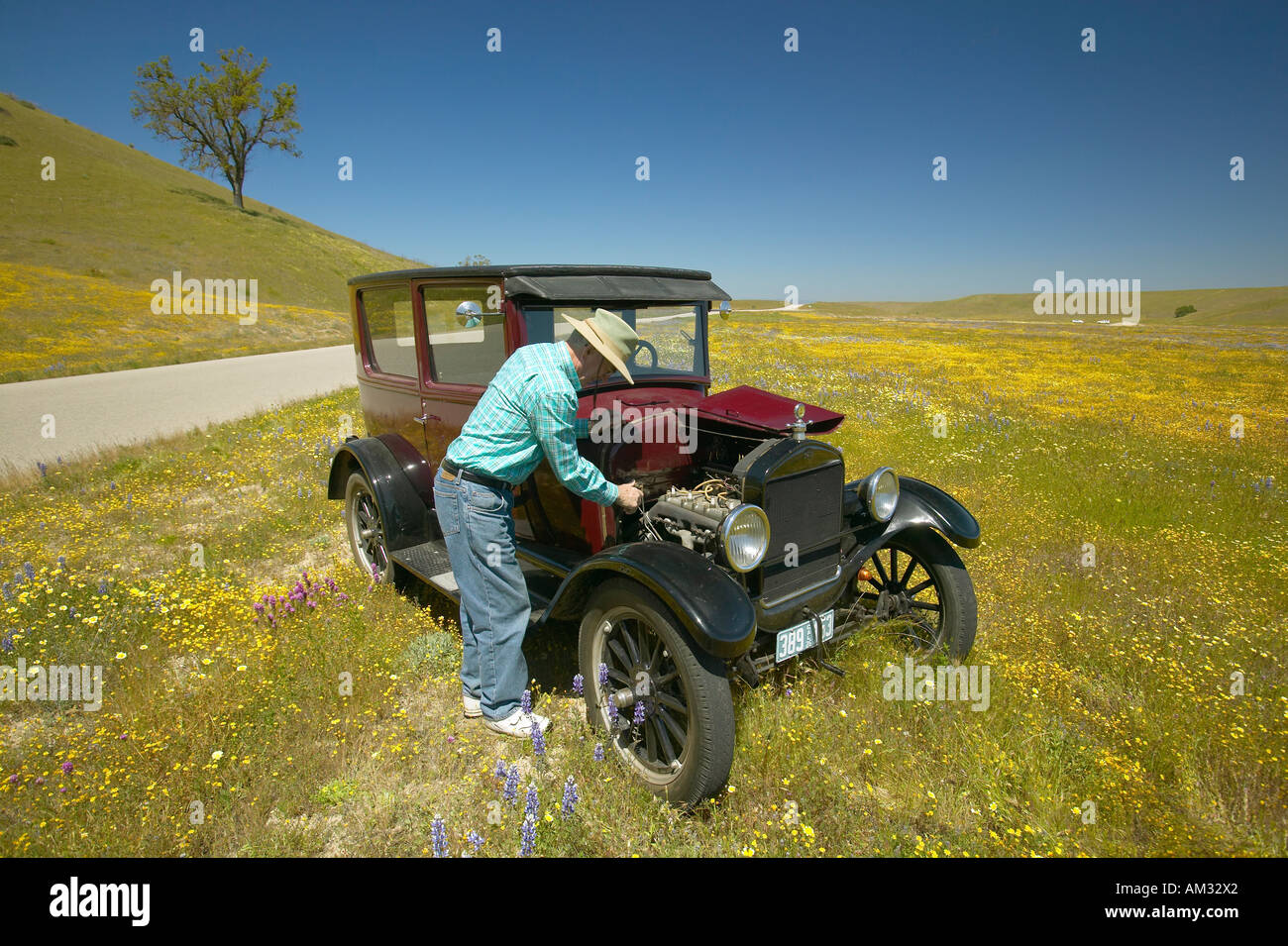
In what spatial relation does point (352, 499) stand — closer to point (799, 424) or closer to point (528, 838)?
point (528, 838)

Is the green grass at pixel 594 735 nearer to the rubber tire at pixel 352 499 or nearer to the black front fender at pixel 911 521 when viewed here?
the rubber tire at pixel 352 499

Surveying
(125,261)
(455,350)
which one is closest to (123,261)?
(125,261)

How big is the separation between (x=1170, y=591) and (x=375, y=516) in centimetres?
611

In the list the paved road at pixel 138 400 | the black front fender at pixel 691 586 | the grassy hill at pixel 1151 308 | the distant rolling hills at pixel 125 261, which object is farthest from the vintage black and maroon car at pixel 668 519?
the grassy hill at pixel 1151 308

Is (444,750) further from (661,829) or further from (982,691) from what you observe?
(982,691)

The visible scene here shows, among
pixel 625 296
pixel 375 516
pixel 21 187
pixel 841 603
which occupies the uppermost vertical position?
pixel 21 187

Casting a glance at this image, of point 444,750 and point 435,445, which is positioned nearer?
point 444,750

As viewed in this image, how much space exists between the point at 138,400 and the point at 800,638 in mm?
14559

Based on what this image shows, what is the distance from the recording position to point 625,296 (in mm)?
3561

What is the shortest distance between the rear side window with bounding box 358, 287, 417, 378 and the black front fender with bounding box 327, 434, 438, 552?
2.01 ft

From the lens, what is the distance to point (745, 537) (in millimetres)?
2904

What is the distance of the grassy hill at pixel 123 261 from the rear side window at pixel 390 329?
16.5 meters
